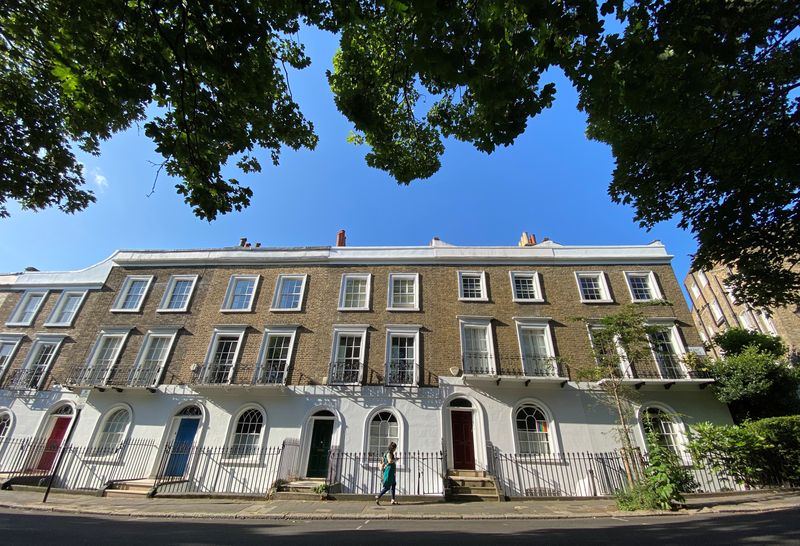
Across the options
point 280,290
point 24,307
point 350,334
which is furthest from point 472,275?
point 24,307

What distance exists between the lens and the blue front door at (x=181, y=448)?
1397cm

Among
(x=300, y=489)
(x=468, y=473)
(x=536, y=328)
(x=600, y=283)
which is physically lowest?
(x=300, y=489)

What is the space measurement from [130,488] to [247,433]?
13.2 feet

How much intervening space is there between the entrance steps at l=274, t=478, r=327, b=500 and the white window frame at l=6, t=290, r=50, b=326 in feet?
57.6

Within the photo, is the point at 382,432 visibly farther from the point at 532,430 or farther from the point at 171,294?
the point at 171,294

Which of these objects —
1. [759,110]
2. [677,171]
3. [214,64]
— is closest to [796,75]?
[759,110]

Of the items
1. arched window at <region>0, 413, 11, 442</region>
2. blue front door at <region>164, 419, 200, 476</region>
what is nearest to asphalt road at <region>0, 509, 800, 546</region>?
blue front door at <region>164, 419, 200, 476</region>

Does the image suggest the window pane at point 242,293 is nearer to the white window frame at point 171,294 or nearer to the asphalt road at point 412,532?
the white window frame at point 171,294

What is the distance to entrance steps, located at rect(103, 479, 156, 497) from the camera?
12.3 meters

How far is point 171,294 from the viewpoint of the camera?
18.4 meters

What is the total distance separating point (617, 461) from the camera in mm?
11891

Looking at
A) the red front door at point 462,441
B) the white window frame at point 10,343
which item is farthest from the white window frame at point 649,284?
the white window frame at point 10,343

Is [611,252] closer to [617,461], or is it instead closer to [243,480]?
[617,461]

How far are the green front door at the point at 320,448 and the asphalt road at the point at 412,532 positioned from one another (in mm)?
5699
